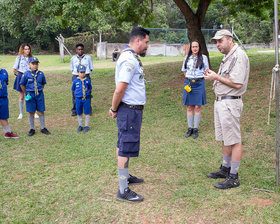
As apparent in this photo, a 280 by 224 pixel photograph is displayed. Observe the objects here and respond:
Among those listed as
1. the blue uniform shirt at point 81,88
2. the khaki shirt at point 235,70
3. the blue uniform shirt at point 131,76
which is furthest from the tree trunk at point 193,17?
the blue uniform shirt at point 131,76

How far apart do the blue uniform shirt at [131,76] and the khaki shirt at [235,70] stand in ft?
3.95

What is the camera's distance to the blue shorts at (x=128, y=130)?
394cm

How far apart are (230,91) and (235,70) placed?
0.98ft

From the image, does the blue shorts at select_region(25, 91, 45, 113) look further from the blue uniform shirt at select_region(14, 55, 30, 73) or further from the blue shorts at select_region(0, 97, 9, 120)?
the blue uniform shirt at select_region(14, 55, 30, 73)

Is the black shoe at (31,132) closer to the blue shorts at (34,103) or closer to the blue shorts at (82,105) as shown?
the blue shorts at (34,103)

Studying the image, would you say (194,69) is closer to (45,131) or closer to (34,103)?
(34,103)

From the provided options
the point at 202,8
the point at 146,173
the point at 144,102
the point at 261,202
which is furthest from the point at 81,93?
the point at 202,8

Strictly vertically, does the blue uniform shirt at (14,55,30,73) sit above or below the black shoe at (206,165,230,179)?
above

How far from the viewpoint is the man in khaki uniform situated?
4219 mm

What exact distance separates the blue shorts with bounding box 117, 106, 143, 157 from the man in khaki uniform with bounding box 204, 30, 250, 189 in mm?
1183

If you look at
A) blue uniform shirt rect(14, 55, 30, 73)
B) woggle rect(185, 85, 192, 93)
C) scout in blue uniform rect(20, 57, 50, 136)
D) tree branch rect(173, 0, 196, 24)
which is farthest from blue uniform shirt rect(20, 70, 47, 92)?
tree branch rect(173, 0, 196, 24)

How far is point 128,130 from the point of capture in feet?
13.0

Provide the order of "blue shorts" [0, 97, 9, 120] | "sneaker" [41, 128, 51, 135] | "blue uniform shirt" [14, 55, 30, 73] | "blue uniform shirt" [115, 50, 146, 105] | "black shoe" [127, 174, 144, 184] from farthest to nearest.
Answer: "blue uniform shirt" [14, 55, 30, 73], "sneaker" [41, 128, 51, 135], "blue shorts" [0, 97, 9, 120], "black shoe" [127, 174, 144, 184], "blue uniform shirt" [115, 50, 146, 105]

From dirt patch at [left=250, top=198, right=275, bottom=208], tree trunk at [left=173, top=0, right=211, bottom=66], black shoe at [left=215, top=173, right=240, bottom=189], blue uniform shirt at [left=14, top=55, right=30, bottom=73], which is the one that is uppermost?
tree trunk at [left=173, top=0, right=211, bottom=66]
